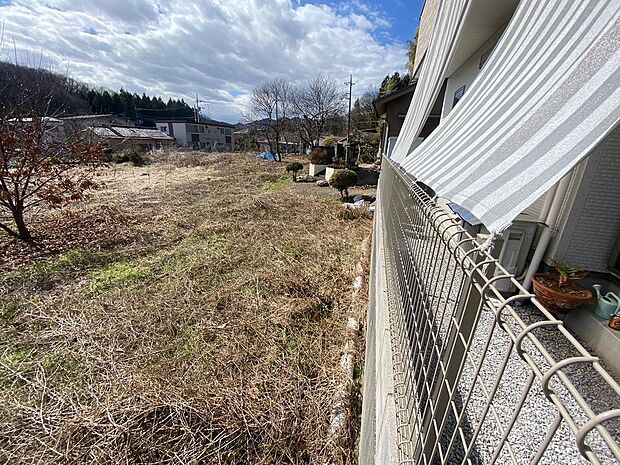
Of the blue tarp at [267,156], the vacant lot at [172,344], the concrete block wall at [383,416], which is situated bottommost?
the vacant lot at [172,344]

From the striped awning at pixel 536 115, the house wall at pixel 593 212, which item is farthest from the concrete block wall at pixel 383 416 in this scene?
the house wall at pixel 593 212

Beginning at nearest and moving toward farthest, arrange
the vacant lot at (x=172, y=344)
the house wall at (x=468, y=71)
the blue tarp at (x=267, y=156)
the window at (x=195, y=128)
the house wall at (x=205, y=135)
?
the vacant lot at (x=172, y=344)
the house wall at (x=468, y=71)
the blue tarp at (x=267, y=156)
the house wall at (x=205, y=135)
the window at (x=195, y=128)

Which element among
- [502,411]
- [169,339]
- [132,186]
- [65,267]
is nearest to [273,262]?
[169,339]

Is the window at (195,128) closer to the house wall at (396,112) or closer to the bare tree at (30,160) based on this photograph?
the house wall at (396,112)

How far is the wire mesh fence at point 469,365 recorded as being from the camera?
1.55ft

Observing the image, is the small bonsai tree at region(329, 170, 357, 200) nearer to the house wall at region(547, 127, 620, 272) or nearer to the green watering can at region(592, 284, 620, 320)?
the house wall at region(547, 127, 620, 272)

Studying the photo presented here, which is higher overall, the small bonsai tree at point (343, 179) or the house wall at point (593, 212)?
the house wall at point (593, 212)

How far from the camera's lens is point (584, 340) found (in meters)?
2.41

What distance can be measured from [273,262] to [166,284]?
5.43 feet

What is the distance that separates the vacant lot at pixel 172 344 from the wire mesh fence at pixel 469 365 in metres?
1.12

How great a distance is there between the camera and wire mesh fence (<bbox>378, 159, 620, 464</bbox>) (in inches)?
18.6

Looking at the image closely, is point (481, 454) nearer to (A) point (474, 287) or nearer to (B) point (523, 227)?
(A) point (474, 287)

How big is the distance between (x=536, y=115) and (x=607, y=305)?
1.94 metres

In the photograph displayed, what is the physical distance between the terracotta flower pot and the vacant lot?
1.91 meters
